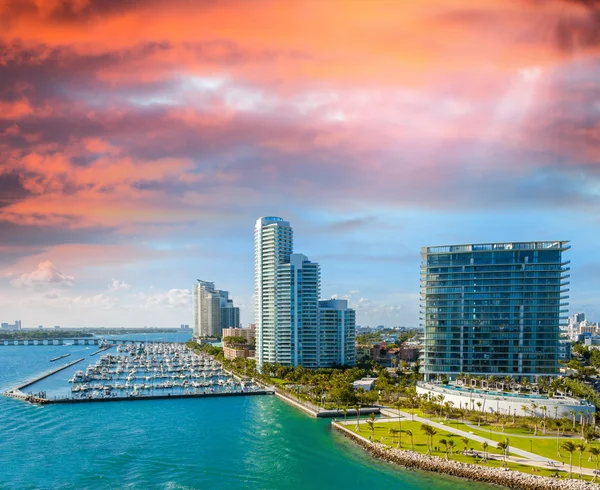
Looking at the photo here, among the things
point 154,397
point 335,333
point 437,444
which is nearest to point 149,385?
point 154,397

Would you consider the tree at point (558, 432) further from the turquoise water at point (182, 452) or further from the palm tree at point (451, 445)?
the turquoise water at point (182, 452)

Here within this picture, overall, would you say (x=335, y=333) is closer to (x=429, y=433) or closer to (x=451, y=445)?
(x=429, y=433)

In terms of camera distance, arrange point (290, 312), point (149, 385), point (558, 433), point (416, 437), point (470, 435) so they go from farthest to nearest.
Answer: point (290, 312) < point (149, 385) < point (470, 435) < point (416, 437) < point (558, 433)

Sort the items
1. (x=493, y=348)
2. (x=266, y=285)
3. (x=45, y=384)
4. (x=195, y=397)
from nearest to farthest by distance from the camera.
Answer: (x=493, y=348), (x=195, y=397), (x=45, y=384), (x=266, y=285)

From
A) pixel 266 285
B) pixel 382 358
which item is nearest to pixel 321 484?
pixel 266 285

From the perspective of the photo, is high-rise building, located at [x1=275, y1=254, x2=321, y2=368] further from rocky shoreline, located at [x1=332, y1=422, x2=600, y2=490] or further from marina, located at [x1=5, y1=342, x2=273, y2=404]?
rocky shoreline, located at [x1=332, y1=422, x2=600, y2=490]

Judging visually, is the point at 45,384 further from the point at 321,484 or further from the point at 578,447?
the point at 578,447
